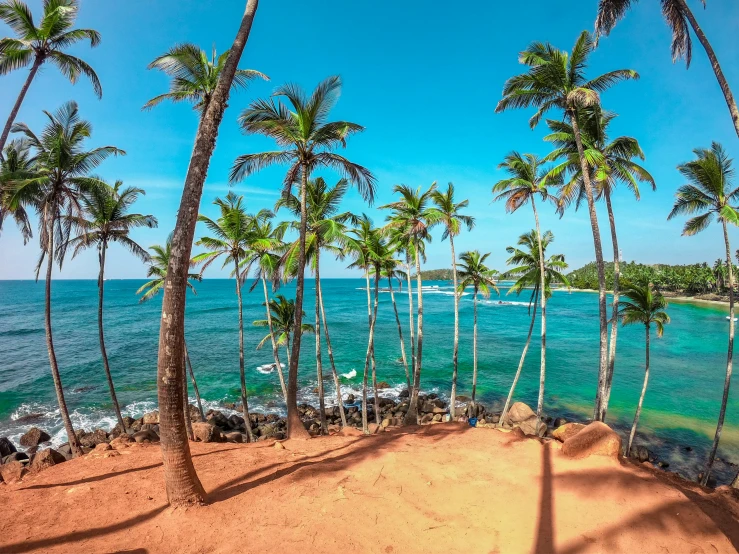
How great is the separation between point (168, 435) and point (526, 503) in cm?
638

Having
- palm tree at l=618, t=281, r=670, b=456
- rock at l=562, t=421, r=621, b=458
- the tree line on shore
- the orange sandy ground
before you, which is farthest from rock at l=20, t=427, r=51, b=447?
palm tree at l=618, t=281, r=670, b=456

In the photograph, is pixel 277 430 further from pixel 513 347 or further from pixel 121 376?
pixel 513 347

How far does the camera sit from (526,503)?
5.96m

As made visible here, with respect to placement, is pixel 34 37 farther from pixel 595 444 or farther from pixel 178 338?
pixel 595 444

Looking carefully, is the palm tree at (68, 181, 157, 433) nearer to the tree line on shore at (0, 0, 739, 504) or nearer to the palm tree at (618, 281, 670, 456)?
the tree line on shore at (0, 0, 739, 504)

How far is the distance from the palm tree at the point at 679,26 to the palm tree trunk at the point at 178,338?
40.1 ft

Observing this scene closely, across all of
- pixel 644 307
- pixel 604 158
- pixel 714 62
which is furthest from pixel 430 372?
pixel 714 62

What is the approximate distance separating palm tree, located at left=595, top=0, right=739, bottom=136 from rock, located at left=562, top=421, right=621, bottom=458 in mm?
8180

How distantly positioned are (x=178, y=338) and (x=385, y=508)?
15.3ft

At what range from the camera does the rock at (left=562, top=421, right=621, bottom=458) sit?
6910 mm

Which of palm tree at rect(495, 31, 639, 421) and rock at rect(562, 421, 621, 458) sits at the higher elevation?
palm tree at rect(495, 31, 639, 421)

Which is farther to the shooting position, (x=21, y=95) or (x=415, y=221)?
(x=415, y=221)

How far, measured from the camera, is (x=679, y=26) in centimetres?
973

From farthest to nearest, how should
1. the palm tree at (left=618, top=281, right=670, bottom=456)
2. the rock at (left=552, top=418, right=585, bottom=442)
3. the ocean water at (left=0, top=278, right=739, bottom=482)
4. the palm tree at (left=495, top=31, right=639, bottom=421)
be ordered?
the ocean water at (left=0, top=278, right=739, bottom=482) → the palm tree at (left=618, top=281, right=670, bottom=456) → the palm tree at (left=495, top=31, right=639, bottom=421) → the rock at (left=552, top=418, right=585, bottom=442)
